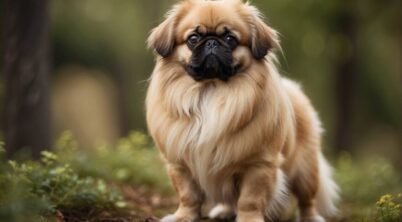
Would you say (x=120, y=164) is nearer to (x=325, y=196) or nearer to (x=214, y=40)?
(x=325, y=196)

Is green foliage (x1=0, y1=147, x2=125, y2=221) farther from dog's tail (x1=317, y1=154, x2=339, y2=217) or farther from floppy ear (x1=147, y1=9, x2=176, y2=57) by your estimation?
dog's tail (x1=317, y1=154, x2=339, y2=217)

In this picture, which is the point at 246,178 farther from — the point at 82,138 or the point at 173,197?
the point at 82,138

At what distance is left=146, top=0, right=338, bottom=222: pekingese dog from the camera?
14.4 feet

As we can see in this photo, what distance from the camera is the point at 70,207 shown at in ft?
15.6

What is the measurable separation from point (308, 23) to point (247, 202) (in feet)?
26.7

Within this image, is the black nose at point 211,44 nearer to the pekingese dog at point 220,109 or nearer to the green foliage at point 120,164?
the pekingese dog at point 220,109

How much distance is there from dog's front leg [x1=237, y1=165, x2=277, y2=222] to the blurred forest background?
3.16m

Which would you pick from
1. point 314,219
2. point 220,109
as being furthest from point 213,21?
point 314,219

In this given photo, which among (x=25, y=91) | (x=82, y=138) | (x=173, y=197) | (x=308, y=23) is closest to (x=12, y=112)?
(x=25, y=91)

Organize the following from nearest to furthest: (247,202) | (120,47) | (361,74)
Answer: (247,202) → (361,74) → (120,47)

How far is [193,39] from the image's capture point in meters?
4.57

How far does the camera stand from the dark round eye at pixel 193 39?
179 inches

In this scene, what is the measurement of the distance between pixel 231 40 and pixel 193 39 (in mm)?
296

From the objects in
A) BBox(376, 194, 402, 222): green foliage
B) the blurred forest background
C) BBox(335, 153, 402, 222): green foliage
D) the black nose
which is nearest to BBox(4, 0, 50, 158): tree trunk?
the blurred forest background
